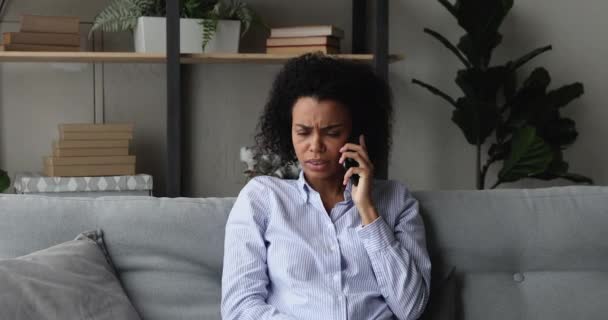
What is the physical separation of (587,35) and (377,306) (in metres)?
2.52

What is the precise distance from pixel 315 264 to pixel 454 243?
13.9 inches

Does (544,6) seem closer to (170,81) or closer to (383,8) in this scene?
(383,8)

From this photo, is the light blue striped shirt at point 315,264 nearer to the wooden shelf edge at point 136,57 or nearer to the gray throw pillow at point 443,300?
the gray throw pillow at point 443,300

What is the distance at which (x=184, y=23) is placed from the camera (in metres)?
3.09

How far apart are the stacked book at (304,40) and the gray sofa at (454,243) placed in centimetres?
141

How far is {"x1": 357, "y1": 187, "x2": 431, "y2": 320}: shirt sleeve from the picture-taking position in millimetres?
1622

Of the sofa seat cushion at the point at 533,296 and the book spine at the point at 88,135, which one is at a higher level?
the book spine at the point at 88,135

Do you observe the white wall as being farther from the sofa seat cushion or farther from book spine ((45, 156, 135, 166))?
the sofa seat cushion

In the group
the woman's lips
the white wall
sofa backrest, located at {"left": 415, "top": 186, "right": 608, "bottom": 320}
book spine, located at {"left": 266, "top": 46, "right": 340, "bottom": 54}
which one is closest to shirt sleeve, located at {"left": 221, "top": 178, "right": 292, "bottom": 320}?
the woman's lips

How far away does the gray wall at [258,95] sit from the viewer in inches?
132

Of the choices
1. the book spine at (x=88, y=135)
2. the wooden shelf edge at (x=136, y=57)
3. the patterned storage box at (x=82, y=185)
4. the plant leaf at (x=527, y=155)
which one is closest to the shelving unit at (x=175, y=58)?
the wooden shelf edge at (x=136, y=57)

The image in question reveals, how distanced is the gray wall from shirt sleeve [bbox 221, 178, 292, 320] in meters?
1.85

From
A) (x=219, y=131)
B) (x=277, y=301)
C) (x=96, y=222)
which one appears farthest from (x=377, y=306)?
(x=219, y=131)

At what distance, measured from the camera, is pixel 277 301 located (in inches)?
64.6
